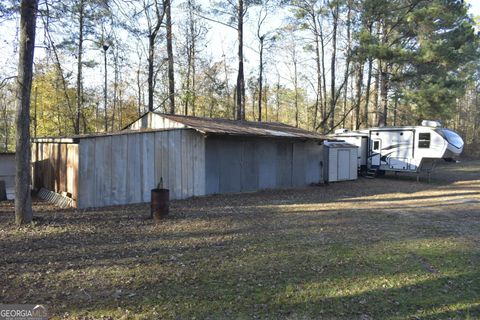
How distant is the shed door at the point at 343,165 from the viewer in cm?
1769

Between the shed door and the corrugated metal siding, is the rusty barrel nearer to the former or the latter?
the corrugated metal siding

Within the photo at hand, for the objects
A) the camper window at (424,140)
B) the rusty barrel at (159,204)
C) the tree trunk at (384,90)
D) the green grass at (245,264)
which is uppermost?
the tree trunk at (384,90)

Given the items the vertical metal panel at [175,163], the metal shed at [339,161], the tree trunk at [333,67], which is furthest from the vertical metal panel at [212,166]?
the tree trunk at [333,67]

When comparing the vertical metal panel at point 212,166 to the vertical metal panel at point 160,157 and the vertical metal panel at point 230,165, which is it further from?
the vertical metal panel at point 160,157

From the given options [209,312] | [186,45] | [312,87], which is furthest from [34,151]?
[312,87]

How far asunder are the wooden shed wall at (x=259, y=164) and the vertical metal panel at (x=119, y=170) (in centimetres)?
296

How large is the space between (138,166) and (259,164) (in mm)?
5052

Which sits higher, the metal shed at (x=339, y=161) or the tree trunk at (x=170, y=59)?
the tree trunk at (x=170, y=59)

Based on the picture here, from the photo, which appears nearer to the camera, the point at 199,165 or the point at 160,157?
the point at 160,157

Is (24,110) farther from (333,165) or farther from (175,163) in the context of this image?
(333,165)

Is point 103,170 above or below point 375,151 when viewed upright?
below

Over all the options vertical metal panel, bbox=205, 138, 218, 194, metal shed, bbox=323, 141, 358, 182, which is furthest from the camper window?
vertical metal panel, bbox=205, 138, 218, 194

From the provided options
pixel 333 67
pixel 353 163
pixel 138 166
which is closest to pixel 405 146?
pixel 353 163

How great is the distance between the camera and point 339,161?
58.0 ft
